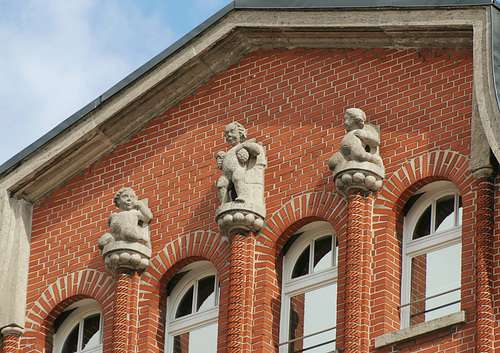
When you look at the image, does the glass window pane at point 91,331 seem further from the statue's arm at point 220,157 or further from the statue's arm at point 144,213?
the statue's arm at point 220,157

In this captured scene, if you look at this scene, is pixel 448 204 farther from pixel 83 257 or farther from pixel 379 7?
pixel 83 257

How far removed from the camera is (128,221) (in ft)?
83.5

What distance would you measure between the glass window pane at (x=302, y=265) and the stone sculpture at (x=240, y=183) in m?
0.64

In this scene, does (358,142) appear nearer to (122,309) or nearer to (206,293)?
(206,293)

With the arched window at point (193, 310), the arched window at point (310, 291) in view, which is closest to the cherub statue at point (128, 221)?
the arched window at point (193, 310)

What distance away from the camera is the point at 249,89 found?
2589 centimetres

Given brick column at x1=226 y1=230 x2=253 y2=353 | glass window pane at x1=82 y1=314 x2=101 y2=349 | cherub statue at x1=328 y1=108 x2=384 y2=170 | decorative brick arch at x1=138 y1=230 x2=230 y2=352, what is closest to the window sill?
brick column at x1=226 y1=230 x2=253 y2=353

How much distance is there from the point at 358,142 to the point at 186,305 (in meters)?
3.21

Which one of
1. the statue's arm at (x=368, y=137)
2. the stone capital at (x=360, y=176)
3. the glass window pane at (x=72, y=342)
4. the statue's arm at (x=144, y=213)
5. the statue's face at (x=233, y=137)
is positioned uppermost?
the statue's face at (x=233, y=137)

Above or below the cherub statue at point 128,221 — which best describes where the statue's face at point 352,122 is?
above

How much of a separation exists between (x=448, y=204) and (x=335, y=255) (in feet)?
5.13

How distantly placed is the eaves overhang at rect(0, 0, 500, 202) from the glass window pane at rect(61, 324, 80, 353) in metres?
2.08

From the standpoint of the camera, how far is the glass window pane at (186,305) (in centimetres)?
2509

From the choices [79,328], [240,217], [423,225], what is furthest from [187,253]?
[423,225]
